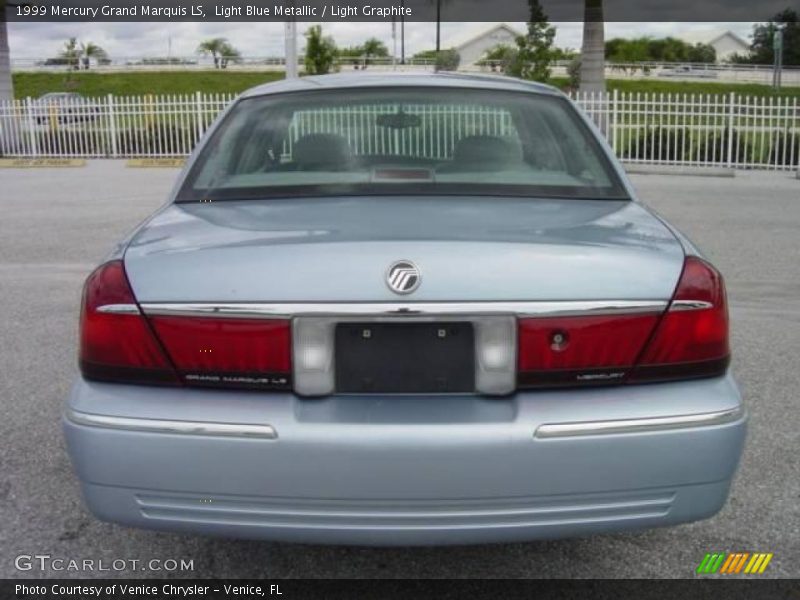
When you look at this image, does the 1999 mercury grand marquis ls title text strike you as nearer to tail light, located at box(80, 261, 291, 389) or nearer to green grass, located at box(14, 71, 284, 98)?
tail light, located at box(80, 261, 291, 389)

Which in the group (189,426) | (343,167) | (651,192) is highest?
(343,167)

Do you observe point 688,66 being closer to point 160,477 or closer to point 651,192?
point 651,192

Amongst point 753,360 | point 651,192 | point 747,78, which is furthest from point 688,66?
point 753,360

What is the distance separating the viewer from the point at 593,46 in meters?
18.8

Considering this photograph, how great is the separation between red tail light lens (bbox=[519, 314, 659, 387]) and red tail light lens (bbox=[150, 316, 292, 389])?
24.0 inches

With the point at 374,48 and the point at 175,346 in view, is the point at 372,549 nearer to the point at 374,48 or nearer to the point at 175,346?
the point at 175,346

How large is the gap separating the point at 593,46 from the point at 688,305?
17463 mm

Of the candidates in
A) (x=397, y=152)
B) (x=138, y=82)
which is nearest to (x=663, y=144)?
(x=397, y=152)

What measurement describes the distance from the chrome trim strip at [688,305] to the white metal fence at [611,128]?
16.0 metres

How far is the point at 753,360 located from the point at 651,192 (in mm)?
9074

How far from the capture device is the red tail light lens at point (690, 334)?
2389mm

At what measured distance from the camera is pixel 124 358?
2.42 m

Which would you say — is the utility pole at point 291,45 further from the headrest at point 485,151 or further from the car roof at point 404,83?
the headrest at point 485,151

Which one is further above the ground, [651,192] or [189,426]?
[189,426]
